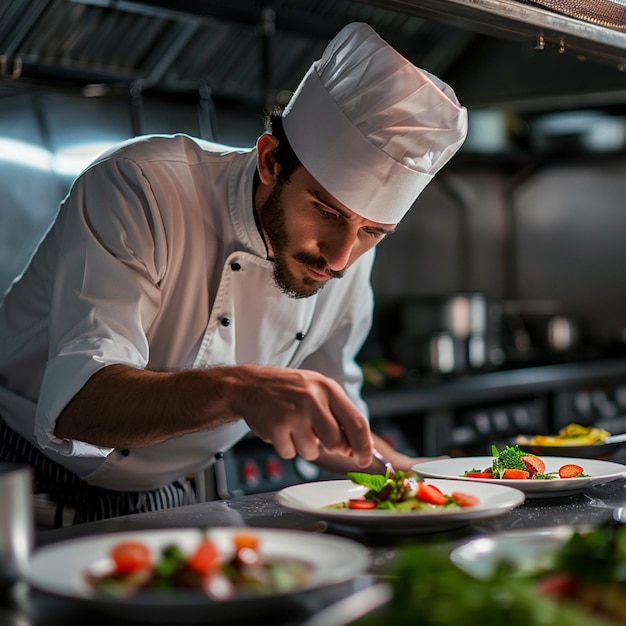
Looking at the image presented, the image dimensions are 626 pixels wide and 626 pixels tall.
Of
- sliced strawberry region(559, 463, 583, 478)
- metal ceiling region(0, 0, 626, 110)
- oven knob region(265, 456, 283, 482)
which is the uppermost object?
metal ceiling region(0, 0, 626, 110)

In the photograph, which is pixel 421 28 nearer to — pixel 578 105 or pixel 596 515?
pixel 578 105

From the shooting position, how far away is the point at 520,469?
1.59 m

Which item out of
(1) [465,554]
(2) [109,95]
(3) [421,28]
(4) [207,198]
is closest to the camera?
(1) [465,554]

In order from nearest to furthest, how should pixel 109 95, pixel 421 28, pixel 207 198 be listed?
pixel 207 198 < pixel 109 95 < pixel 421 28

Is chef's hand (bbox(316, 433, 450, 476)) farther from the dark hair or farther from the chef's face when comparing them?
the dark hair

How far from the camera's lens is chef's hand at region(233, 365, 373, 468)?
119 centimetres

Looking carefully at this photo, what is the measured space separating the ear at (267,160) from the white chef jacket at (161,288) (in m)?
0.07

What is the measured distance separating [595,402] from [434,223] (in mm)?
1212

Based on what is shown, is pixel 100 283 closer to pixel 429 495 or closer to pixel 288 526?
pixel 288 526

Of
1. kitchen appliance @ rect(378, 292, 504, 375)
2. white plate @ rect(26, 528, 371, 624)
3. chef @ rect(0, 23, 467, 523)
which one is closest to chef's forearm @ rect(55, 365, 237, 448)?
chef @ rect(0, 23, 467, 523)

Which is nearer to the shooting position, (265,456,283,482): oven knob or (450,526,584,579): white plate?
(450,526,584,579): white plate

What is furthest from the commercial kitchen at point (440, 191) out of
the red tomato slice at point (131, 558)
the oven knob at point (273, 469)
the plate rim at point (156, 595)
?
the red tomato slice at point (131, 558)

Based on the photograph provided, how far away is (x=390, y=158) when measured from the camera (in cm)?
181

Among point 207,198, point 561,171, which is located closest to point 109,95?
point 207,198
